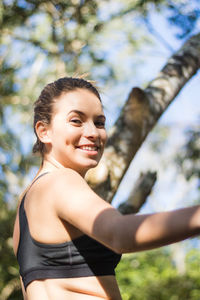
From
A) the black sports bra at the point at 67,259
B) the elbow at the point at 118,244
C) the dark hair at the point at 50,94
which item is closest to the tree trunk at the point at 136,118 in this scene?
the dark hair at the point at 50,94

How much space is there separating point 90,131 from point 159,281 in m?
6.17

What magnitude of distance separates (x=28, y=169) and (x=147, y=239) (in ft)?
43.2

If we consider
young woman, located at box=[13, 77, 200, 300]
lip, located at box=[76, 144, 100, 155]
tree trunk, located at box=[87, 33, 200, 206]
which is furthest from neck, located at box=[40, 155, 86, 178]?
tree trunk, located at box=[87, 33, 200, 206]

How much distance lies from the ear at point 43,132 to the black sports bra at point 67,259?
0.36 meters

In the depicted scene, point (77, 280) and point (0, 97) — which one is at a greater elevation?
point (77, 280)

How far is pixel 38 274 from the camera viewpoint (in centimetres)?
153

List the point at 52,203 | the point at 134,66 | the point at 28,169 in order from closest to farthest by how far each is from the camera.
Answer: the point at 52,203 → the point at 28,169 → the point at 134,66

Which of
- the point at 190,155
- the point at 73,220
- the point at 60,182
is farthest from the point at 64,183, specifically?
the point at 190,155

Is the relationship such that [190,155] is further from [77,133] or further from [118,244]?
[118,244]

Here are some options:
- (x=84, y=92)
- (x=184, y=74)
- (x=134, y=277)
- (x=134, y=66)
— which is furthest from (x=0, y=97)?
(x=84, y=92)

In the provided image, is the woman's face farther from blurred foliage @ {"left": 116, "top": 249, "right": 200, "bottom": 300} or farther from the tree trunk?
blurred foliage @ {"left": 116, "top": 249, "right": 200, "bottom": 300}

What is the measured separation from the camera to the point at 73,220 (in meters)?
1.31

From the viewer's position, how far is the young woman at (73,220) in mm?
1162

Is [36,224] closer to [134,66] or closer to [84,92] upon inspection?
[84,92]
